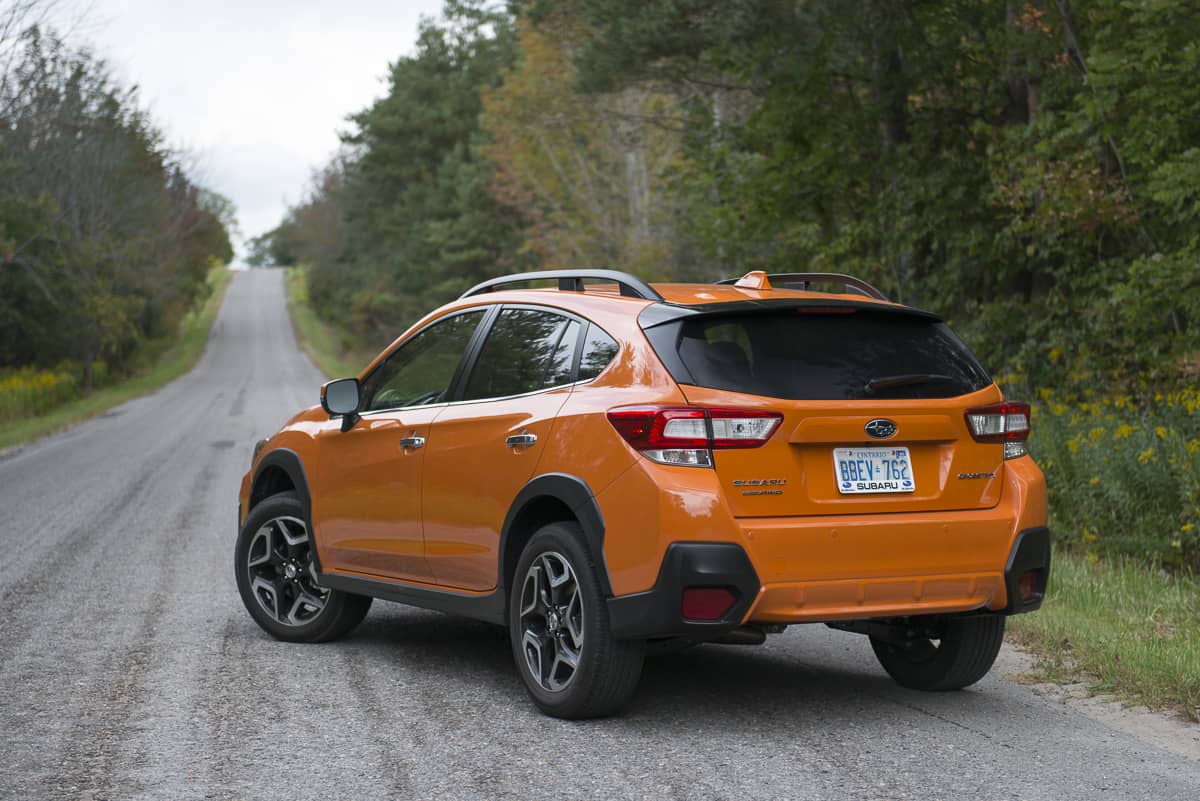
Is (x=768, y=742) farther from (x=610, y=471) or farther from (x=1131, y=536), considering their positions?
(x=1131, y=536)

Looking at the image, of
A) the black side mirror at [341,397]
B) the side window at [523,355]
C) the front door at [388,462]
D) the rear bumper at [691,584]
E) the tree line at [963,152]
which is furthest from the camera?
the tree line at [963,152]

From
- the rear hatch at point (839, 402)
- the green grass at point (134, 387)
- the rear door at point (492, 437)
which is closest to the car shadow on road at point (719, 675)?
the rear door at point (492, 437)

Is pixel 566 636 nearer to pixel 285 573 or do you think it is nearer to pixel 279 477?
pixel 285 573

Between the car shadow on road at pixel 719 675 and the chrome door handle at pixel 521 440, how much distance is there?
1101mm

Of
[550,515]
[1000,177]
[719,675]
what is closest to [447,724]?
[550,515]

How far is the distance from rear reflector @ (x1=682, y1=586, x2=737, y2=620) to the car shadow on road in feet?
2.24

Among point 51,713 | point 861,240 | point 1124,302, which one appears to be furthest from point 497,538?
point 861,240

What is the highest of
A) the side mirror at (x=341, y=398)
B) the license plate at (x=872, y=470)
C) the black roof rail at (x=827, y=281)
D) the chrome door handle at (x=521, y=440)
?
the black roof rail at (x=827, y=281)

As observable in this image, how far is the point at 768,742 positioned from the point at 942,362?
1.67m

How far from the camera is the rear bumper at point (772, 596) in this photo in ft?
15.7

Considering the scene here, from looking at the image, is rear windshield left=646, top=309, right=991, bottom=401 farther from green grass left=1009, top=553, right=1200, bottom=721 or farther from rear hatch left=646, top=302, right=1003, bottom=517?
green grass left=1009, top=553, right=1200, bottom=721

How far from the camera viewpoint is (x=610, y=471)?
16.5 feet

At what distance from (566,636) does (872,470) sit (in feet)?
4.51

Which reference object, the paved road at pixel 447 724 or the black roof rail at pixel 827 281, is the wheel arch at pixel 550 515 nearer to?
the paved road at pixel 447 724
